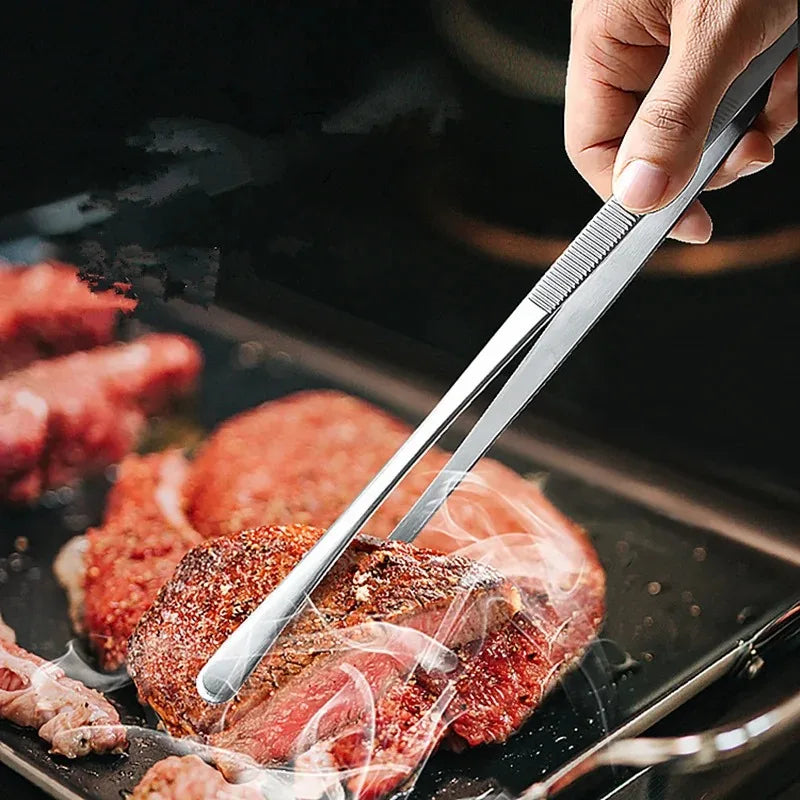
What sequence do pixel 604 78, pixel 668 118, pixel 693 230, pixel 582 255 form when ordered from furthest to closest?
pixel 693 230, pixel 604 78, pixel 582 255, pixel 668 118

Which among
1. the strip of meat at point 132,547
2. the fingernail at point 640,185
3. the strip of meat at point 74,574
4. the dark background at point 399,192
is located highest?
the fingernail at point 640,185

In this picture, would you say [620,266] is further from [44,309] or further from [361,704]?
[44,309]

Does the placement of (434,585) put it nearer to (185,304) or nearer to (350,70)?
(185,304)

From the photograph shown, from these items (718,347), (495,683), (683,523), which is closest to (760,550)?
(683,523)

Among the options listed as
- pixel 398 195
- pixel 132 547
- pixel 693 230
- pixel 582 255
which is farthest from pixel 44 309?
pixel 693 230

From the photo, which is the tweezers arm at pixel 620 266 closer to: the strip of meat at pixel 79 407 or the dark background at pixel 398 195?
the dark background at pixel 398 195

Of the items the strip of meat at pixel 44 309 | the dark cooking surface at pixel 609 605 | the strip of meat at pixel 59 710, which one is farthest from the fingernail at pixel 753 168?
the strip of meat at pixel 59 710
